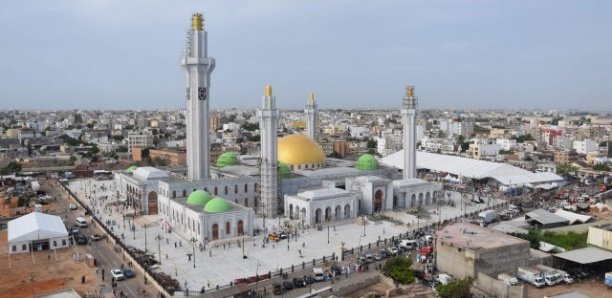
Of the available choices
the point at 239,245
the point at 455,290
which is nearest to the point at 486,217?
the point at 455,290

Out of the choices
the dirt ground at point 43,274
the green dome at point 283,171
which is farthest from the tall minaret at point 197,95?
the dirt ground at point 43,274

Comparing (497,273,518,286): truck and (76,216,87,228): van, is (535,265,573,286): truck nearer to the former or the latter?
(497,273,518,286): truck

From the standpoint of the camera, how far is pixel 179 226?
132ft

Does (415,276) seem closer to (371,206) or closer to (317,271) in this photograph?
(317,271)

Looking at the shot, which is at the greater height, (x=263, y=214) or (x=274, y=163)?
(x=274, y=163)

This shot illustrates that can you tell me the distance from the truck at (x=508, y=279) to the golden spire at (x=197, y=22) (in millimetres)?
31251

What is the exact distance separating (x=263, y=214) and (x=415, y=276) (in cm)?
1824

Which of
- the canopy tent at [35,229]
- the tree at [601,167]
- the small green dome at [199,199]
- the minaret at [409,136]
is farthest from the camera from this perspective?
the tree at [601,167]

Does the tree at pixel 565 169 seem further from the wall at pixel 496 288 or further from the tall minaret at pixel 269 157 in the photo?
the wall at pixel 496 288

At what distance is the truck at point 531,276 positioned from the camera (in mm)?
27672

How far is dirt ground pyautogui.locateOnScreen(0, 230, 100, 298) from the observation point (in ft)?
89.0

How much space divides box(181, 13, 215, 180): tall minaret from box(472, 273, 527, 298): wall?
27088mm

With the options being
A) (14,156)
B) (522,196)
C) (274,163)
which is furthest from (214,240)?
(14,156)

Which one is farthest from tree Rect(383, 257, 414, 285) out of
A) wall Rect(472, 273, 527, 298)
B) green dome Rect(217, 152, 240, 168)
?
green dome Rect(217, 152, 240, 168)
